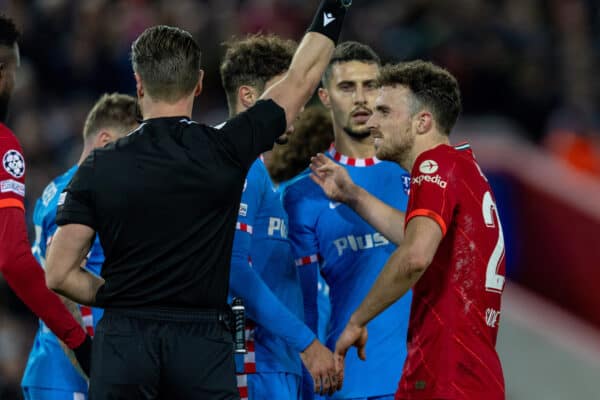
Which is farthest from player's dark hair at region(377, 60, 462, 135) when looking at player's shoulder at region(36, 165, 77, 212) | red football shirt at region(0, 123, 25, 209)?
player's shoulder at region(36, 165, 77, 212)

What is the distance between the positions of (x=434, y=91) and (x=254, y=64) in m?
1.26

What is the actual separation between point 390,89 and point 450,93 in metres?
0.32

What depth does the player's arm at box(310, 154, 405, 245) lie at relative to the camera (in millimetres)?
5441

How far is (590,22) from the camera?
1232 cm

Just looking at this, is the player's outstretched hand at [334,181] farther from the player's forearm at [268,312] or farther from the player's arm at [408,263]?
the player's arm at [408,263]

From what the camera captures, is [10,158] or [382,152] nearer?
[10,158]

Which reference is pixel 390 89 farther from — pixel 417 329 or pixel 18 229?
pixel 18 229

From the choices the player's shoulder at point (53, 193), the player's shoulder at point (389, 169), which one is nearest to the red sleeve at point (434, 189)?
the player's shoulder at point (389, 169)

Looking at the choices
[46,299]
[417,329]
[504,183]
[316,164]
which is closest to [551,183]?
[504,183]

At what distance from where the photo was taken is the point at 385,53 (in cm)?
1159

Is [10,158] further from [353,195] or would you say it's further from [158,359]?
[353,195]

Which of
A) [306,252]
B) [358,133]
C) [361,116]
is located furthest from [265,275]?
[361,116]

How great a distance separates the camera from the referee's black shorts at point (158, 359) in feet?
13.7

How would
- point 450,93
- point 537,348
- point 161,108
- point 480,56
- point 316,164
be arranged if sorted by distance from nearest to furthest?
point 161,108 → point 450,93 → point 316,164 → point 537,348 → point 480,56
